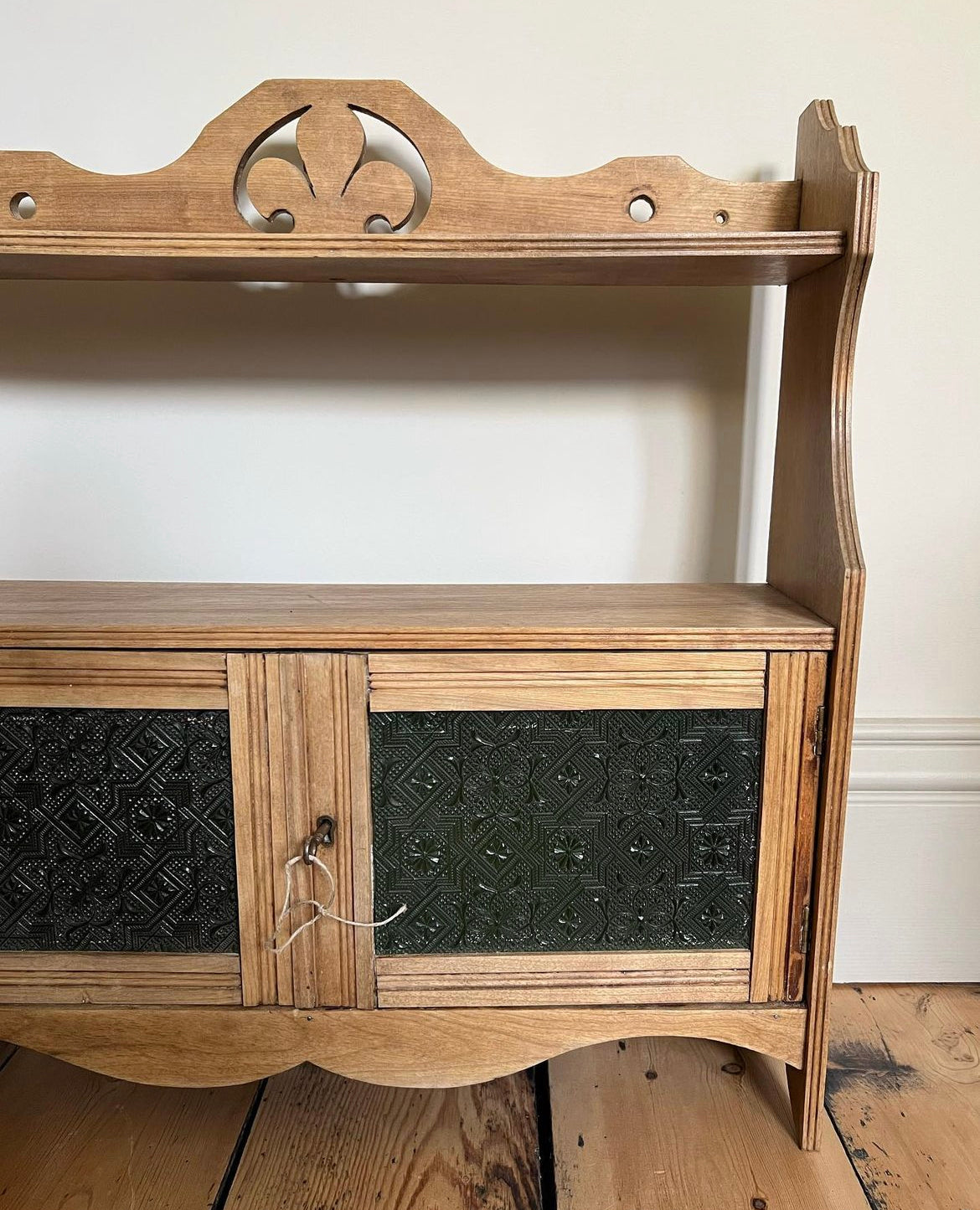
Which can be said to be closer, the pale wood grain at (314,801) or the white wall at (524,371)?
the pale wood grain at (314,801)

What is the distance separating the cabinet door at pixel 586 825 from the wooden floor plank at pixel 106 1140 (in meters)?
0.30

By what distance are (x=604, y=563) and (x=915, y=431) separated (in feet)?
1.61

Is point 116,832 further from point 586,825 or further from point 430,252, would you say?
point 430,252

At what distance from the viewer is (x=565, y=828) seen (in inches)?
38.8

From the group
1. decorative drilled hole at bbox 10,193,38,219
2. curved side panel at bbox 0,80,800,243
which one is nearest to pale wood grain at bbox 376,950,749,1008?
curved side panel at bbox 0,80,800,243

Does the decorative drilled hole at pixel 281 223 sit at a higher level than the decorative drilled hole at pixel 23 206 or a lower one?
lower

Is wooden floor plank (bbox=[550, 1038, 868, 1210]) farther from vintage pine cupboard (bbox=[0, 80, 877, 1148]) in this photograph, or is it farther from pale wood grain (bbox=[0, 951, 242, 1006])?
pale wood grain (bbox=[0, 951, 242, 1006])

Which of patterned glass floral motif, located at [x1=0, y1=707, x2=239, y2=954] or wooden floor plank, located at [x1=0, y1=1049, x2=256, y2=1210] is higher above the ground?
patterned glass floral motif, located at [x1=0, y1=707, x2=239, y2=954]

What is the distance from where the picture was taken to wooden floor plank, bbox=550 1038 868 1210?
98 cm

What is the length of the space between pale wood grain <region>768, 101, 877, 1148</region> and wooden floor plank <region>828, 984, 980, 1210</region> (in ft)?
0.26

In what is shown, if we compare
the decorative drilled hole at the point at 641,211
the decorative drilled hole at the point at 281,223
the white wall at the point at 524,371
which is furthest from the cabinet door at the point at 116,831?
the decorative drilled hole at the point at 641,211

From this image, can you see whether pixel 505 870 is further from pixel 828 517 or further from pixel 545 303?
pixel 545 303

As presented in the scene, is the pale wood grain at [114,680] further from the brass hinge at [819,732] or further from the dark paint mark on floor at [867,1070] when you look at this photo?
the dark paint mark on floor at [867,1070]

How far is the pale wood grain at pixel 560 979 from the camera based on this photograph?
1.00m
